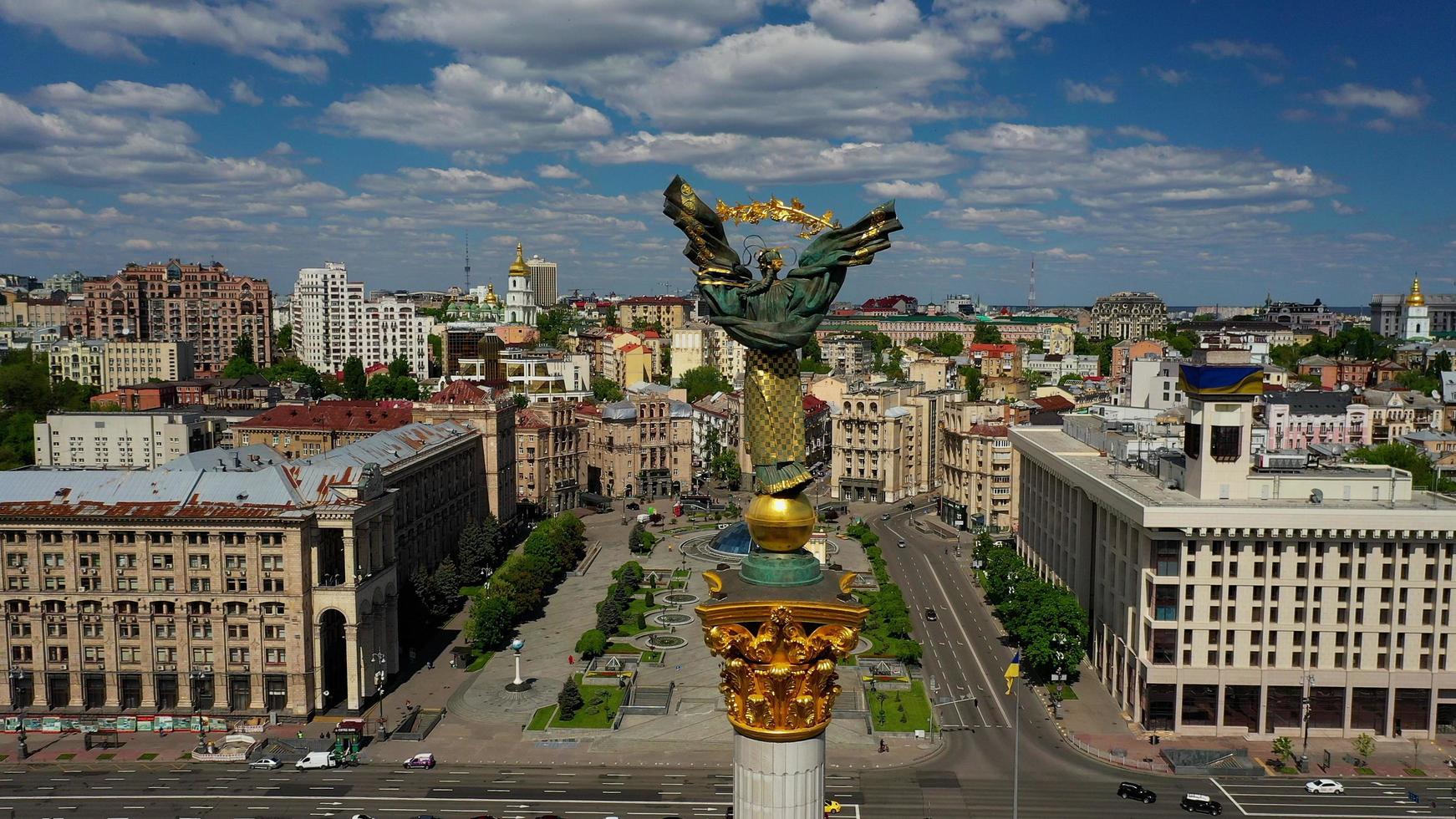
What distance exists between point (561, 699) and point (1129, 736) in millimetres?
45849

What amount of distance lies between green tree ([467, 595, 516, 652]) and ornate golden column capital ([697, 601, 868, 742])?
7769cm

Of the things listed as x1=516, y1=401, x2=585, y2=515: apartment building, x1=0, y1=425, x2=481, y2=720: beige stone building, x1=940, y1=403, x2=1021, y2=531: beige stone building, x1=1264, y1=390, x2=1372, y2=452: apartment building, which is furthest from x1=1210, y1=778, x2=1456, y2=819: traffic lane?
x1=516, y1=401, x2=585, y2=515: apartment building

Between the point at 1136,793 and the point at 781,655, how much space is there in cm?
5332

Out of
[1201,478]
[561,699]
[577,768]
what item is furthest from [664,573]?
[1201,478]

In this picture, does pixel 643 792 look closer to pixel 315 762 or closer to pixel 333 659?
pixel 315 762

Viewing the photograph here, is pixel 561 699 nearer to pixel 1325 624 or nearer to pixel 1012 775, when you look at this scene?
pixel 1012 775

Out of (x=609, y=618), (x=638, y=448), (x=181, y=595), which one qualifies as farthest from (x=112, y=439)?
(x=609, y=618)

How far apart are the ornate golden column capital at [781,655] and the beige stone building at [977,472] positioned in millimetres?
129280

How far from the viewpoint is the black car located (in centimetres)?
7606

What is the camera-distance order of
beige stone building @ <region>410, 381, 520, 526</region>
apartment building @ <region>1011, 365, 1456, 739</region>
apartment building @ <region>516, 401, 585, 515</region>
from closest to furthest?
apartment building @ <region>1011, 365, 1456, 739</region> → beige stone building @ <region>410, 381, 520, 526</region> → apartment building @ <region>516, 401, 585, 515</region>

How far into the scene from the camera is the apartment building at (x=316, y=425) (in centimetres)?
16762

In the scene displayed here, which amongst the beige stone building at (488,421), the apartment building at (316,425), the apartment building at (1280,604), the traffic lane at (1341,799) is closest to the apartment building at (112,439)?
the apartment building at (316,425)

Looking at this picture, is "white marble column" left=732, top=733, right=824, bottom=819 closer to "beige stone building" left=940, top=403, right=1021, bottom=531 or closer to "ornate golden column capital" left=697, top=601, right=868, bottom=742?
"ornate golden column capital" left=697, top=601, right=868, bottom=742

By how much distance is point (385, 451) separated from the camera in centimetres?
11888
